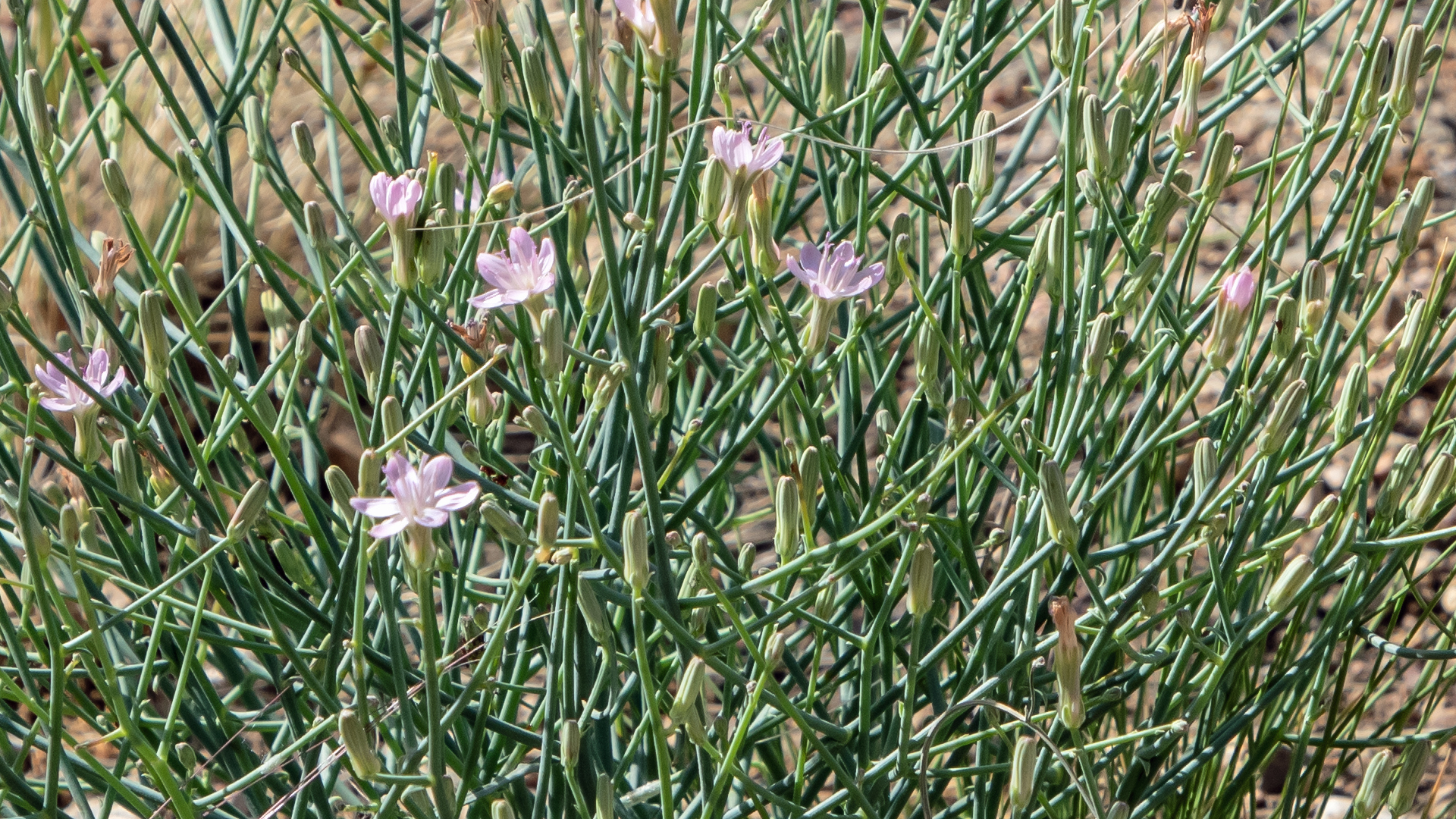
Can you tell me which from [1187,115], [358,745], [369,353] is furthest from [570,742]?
[1187,115]

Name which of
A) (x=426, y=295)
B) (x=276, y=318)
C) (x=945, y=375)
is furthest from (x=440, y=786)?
(x=945, y=375)

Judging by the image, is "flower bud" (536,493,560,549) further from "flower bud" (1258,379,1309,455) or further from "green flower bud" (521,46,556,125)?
"flower bud" (1258,379,1309,455)

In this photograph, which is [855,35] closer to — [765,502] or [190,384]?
[765,502]

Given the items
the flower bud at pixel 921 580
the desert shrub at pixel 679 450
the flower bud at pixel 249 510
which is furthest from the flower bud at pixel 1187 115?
the flower bud at pixel 249 510

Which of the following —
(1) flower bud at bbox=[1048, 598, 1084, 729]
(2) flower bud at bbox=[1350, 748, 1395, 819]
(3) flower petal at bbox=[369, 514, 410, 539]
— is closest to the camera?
(3) flower petal at bbox=[369, 514, 410, 539]

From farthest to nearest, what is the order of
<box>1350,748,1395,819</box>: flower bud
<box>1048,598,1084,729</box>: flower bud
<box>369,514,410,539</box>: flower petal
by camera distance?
<box>1350,748,1395,819</box>: flower bud → <box>1048,598,1084,729</box>: flower bud → <box>369,514,410,539</box>: flower petal

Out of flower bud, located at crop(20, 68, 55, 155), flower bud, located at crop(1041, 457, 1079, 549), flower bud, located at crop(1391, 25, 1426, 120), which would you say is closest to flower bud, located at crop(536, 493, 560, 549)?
flower bud, located at crop(1041, 457, 1079, 549)

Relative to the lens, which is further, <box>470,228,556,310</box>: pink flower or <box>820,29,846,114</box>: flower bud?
<box>820,29,846,114</box>: flower bud
